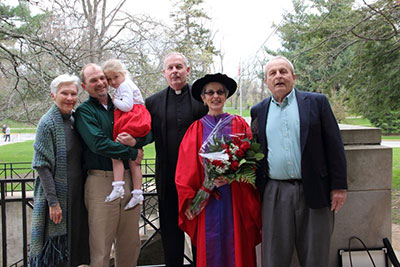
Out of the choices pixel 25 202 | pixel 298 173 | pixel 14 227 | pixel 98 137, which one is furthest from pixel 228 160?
pixel 14 227

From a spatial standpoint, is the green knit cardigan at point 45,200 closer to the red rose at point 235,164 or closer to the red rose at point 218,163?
the red rose at point 218,163

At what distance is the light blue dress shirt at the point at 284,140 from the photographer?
252 centimetres

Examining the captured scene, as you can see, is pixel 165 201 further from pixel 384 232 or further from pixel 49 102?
pixel 49 102

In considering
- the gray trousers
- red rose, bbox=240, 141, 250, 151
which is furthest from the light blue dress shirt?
red rose, bbox=240, 141, 250, 151

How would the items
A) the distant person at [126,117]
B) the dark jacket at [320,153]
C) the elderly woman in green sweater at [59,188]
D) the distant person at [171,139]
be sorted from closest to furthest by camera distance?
the dark jacket at [320,153], the elderly woman in green sweater at [59,188], the distant person at [126,117], the distant person at [171,139]

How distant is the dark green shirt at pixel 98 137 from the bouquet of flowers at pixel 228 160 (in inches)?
27.9

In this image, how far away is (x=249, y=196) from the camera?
2.71m

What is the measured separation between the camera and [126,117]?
2883 mm

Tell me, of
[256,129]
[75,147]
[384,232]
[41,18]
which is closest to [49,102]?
[41,18]

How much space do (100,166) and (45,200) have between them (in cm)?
52

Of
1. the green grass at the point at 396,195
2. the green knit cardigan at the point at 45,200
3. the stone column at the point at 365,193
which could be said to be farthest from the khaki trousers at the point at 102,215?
the green grass at the point at 396,195

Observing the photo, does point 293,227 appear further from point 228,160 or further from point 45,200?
point 45,200

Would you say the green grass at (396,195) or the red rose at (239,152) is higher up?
the red rose at (239,152)

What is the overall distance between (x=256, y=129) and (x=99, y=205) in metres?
1.57
